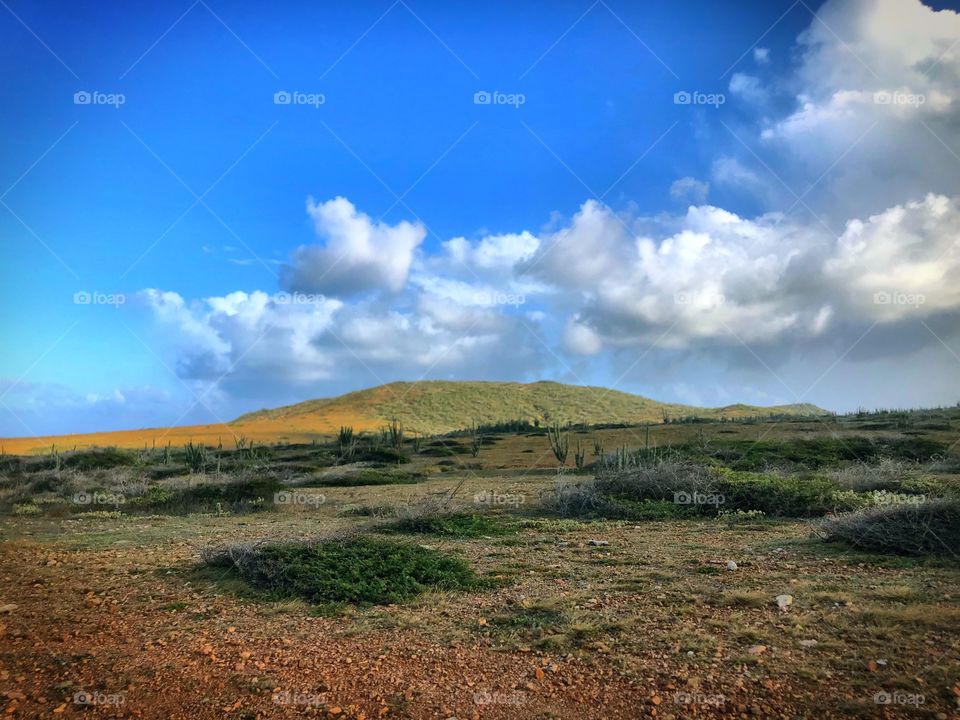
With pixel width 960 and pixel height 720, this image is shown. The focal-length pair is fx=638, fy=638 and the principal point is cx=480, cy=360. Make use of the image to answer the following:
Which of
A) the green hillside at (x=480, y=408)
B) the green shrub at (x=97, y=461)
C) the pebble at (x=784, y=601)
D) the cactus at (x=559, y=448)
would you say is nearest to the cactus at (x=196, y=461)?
the green shrub at (x=97, y=461)

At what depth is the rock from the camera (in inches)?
246

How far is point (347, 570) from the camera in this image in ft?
25.5

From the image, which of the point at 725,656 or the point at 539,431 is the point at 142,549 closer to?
the point at 725,656

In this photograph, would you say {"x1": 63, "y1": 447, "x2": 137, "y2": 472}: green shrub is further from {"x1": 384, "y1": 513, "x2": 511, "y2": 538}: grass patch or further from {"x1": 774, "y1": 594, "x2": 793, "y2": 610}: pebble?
{"x1": 774, "y1": 594, "x2": 793, "y2": 610}: pebble

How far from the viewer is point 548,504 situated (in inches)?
548

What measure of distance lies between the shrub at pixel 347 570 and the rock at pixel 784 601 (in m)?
3.30

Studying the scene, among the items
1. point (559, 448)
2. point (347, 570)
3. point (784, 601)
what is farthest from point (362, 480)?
→ point (784, 601)

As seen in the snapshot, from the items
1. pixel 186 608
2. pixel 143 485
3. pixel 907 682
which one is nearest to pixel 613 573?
pixel 907 682

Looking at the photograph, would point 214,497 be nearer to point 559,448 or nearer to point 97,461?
point 559,448

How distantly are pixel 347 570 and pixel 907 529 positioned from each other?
731cm

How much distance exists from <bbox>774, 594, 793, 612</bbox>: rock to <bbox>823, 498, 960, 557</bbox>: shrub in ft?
9.65

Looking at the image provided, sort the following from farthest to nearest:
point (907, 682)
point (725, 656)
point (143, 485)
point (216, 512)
A: point (143, 485), point (216, 512), point (725, 656), point (907, 682)

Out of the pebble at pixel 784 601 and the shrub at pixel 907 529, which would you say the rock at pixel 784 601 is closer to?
the pebble at pixel 784 601

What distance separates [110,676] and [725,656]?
16.5ft
